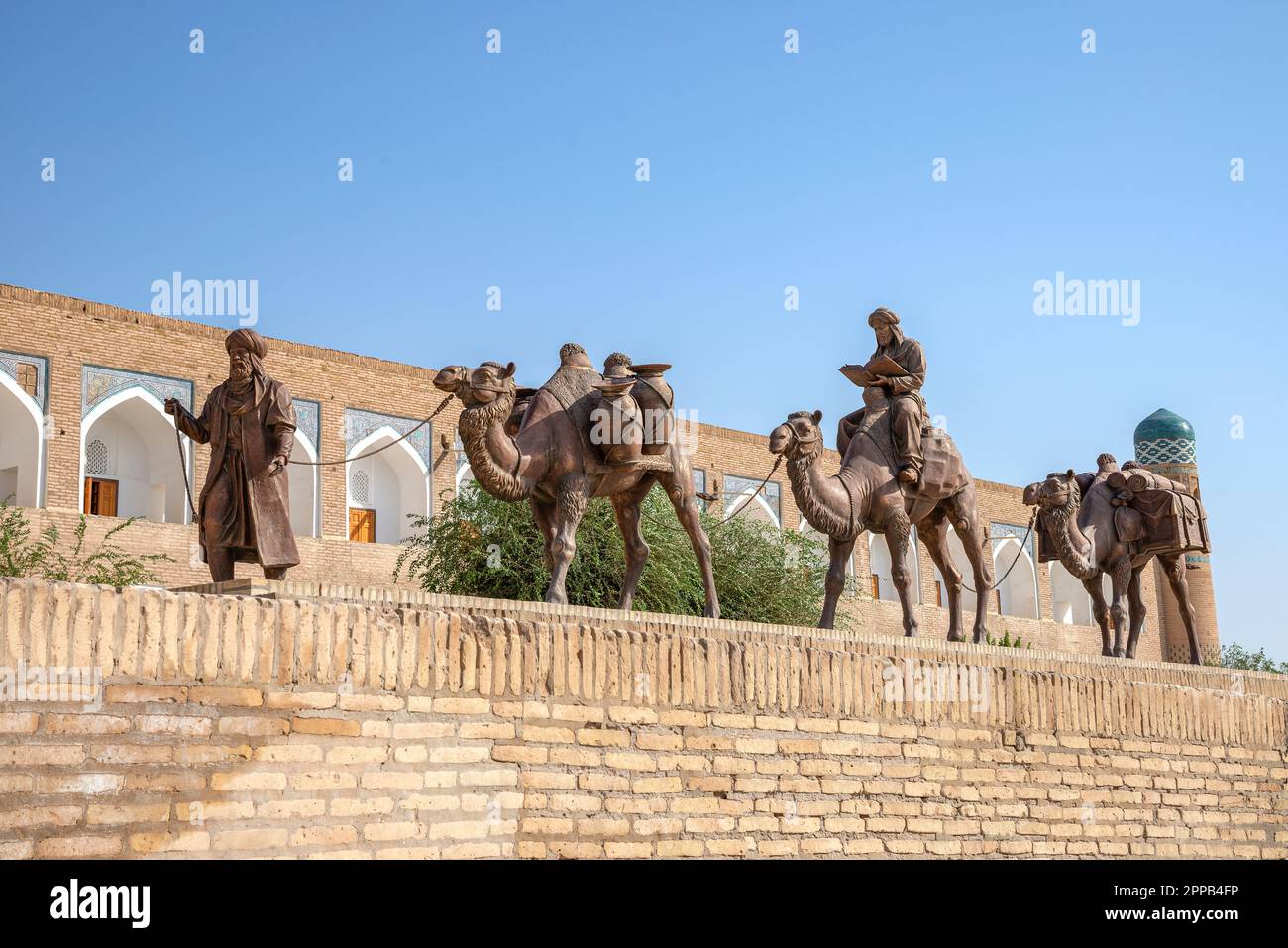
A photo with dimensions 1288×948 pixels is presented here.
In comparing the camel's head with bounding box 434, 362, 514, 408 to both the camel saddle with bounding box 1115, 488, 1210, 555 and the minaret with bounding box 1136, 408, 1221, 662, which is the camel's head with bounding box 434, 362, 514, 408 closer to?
the camel saddle with bounding box 1115, 488, 1210, 555

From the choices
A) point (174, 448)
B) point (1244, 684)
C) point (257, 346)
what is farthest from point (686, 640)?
point (174, 448)

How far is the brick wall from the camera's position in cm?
514

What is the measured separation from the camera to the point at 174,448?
22656 millimetres

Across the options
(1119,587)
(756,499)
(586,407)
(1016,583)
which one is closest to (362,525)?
(756,499)

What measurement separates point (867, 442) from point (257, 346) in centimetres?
499

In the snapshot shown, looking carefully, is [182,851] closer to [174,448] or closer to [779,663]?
[779,663]

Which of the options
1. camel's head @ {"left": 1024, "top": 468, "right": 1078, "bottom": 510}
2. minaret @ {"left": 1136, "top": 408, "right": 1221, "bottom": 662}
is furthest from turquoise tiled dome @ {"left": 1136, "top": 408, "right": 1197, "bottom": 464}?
camel's head @ {"left": 1024, "top": 468, "right": 1078, "bottom": 510}

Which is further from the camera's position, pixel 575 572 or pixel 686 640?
pixel 575 572

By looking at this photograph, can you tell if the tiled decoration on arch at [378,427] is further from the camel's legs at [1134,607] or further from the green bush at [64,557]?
the camel's legs at [1134,607]

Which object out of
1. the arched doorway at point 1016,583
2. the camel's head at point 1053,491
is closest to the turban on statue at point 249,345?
the camel's head at point 1053,491

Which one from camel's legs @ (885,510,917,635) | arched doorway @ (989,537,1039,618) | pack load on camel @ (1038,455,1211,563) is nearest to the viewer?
camel's legs @ (885,510,917,635)

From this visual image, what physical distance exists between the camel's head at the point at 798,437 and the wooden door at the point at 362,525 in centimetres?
1429

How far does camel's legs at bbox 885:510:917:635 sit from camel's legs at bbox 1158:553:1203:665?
388cm

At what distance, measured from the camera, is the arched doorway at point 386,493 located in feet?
81.5
